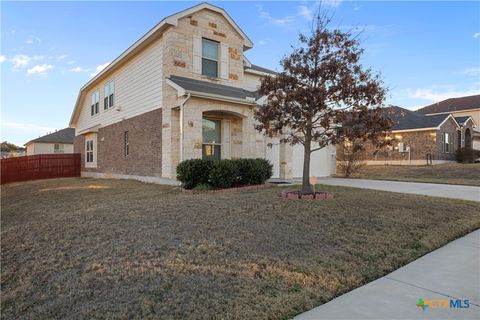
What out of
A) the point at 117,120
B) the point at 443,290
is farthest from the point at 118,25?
the point at 443,290

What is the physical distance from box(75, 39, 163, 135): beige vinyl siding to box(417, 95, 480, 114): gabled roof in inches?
1505

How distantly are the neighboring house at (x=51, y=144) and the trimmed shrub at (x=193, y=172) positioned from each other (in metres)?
34.4

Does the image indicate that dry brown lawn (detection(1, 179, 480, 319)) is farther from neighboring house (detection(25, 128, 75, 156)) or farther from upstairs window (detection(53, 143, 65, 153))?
upstairs window (detection(53, 143, 65, 153))

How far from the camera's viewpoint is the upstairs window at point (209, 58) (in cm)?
1310

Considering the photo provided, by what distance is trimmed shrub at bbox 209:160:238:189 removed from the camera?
9789 millimetres

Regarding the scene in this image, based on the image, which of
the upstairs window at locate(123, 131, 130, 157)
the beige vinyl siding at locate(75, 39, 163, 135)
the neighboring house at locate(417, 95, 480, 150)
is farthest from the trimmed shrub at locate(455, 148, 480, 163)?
the upstairs window at locate(123, 131, 130, 157)

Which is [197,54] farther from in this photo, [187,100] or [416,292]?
[416,292]

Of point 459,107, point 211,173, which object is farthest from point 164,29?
point 459,107

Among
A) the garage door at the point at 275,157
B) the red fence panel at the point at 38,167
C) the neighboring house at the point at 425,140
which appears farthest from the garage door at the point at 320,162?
the red fence panel at the point at 38,167

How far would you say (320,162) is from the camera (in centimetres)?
1714

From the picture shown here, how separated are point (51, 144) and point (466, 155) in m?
44.3

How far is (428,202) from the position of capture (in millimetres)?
7953

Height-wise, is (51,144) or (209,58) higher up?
(209,58)

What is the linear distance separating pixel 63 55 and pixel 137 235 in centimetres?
1408
